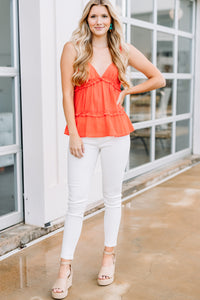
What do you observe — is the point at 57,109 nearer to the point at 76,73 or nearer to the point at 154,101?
the point at 76,73

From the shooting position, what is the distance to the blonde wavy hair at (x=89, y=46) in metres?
2.03

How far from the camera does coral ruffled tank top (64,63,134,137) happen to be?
6.80ft

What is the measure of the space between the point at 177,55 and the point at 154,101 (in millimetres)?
902

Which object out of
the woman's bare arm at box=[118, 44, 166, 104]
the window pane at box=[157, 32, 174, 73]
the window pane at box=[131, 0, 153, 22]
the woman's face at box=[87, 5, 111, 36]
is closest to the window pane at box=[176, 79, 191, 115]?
the window pane at box=[157, 32, 174, 73]

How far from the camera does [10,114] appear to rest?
3012 mm

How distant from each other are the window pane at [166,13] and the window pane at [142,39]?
1.08 feet

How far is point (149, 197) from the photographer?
4.02 meters

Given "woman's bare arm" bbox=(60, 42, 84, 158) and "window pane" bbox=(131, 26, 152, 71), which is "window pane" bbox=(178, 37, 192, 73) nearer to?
"window pane" bbox=(131, 26, 152, 71)

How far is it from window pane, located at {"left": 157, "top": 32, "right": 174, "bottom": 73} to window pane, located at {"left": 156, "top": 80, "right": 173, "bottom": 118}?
204mm

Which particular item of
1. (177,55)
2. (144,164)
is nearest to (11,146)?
(144,164)

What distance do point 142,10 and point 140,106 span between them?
1.00 m

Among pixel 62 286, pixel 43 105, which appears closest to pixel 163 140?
pixel 43 105

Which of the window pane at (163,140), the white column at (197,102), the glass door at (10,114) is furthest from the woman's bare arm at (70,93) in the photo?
the white column at (197,102)

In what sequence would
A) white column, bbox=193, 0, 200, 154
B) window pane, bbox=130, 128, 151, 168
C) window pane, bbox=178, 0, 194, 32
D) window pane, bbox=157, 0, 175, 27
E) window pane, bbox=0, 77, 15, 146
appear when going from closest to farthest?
window pane, bbox=0, 77, 15, 146 < window pane, bbox=130, 128, 151, 168 < window pane, bbox=157, 0, 175, 27 < window pane, bbox=178, 0, 194, 32 < white column, bbox=193, 0, 200, 154
